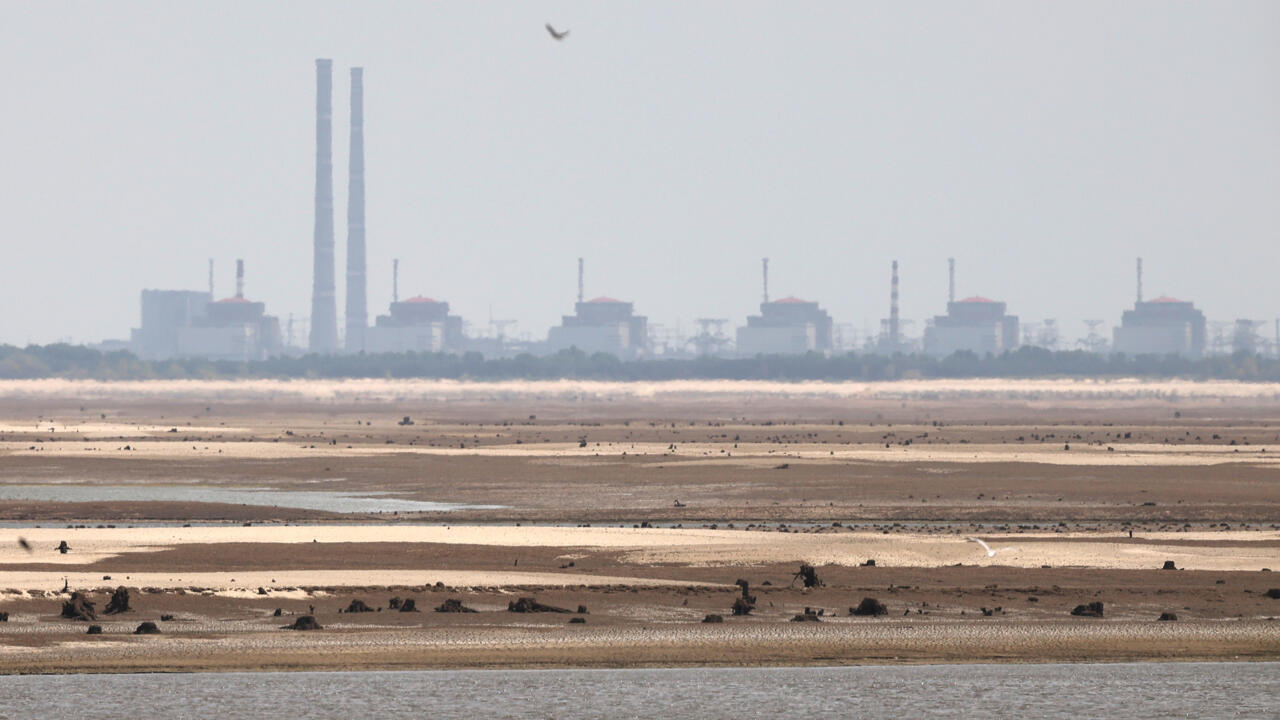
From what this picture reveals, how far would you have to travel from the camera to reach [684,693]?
29.7 m

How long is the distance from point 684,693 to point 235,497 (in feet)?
123

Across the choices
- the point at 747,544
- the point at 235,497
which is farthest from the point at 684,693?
the point at 235,497

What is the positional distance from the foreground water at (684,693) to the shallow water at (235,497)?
95.7 feet

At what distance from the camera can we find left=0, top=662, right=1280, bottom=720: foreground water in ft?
93.0

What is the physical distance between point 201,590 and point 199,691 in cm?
832

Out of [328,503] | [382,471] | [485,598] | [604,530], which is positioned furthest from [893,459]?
[485,598]

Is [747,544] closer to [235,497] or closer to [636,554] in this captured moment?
[636,554]

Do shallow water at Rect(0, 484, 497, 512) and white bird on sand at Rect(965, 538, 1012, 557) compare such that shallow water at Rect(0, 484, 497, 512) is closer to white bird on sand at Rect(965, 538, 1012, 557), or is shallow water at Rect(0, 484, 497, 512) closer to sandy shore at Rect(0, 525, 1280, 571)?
sandy shore at Rect(0, 525, 1280, 571)

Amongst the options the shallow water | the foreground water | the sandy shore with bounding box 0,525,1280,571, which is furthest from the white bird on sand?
the shallow water

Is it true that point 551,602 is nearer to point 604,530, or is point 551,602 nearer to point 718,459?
point 604,530

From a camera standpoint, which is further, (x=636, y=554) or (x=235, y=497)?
(x=235, y=497)

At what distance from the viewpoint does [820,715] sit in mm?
28297

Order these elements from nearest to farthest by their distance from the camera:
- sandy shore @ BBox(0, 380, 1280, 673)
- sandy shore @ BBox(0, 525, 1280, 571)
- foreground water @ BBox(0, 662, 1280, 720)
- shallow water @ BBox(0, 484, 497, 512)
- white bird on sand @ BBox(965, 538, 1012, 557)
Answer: foreground water @ BBox(0, 662, 1280, 720) < sandy shore @ BBox(0, 380, 1280, 673) < sandy shore @ BBox(0, 525, 1280, 571) < white bird on sand @ BBox(965, 538, 1012, 557) < shallow water @ BBox(0, 484, 497, 512)

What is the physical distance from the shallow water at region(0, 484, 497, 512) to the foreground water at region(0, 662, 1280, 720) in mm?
29166
